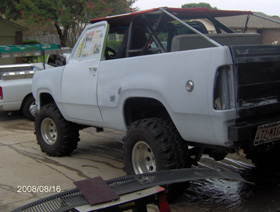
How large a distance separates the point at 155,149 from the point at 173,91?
0.68 m

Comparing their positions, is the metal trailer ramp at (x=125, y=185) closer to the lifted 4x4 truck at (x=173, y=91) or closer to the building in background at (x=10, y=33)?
the lifted 4x4 truck at (x=173, y=91)

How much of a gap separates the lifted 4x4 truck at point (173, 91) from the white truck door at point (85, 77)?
0.01 m

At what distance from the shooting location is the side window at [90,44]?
5.42 metres

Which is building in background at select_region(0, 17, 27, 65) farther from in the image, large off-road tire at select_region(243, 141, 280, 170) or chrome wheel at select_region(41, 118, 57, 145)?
large off-road tire at select_region(243, 141, 280, 170)

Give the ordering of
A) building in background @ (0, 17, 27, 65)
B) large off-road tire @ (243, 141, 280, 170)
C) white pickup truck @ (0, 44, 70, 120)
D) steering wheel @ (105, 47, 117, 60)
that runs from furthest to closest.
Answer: building in background @ (0, 17, 27, 65) → white pickup truck @ (0, 44, 70, 120) → steering wheel @ (105, 47, 117, 60) → large off-road tire @ (243, 141, 280, 170)

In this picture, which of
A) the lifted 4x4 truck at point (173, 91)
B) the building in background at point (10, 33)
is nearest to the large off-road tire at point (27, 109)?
the lifted 4x4 truck at point (173, 91)

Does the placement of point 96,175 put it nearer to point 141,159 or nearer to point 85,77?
point 141,159

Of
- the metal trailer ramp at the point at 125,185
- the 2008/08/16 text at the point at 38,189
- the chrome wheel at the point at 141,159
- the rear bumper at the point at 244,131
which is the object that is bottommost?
the 2008/08/16 text at the point at 38,189

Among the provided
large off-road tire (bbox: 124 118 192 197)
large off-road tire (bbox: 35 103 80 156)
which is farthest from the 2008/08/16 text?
large off-road tire (bbox: 35 103 80 156)

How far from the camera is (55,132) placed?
6.50 meters

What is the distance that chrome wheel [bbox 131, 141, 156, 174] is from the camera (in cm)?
454

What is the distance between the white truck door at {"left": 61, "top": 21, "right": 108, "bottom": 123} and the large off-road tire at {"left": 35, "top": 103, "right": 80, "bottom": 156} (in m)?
0.39

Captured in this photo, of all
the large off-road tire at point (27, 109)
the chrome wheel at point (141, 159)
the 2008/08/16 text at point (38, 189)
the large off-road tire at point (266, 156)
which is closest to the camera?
A: the chrome wheel at point (141, 159)

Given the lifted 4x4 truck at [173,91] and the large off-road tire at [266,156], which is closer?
the lifted 4x4 truck at [173,91]
